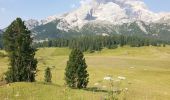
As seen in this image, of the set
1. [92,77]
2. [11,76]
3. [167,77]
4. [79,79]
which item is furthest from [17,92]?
[167,77]

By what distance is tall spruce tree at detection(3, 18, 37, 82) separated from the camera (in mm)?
51500

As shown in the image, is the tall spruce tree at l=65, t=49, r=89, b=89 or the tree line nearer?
the tree line

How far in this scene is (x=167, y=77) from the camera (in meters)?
102

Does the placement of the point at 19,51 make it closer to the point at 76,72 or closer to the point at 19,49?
the point at 19,49

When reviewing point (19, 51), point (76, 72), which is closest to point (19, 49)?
point (19, 51)

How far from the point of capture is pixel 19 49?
51.7m

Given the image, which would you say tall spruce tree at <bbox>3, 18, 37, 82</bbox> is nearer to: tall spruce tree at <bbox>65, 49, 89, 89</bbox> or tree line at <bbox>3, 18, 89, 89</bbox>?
tree line at <bbox>3, 18, 89, 89</bbox>

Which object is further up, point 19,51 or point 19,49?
point 19,49

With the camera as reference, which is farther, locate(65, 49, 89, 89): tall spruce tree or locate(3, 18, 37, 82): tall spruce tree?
locate(65, 49, 89, 89): tall spruce tree

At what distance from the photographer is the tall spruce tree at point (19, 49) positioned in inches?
2028

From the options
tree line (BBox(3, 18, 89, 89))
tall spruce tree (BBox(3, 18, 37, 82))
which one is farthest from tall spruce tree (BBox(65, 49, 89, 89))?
tall spruce tree (BBox(3, 18, 37, 82))

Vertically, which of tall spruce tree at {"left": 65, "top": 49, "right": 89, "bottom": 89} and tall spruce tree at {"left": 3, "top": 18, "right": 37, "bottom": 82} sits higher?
tall spruce tree at {"left": 3, "top": 18, "right": 37, "bottom": 82}

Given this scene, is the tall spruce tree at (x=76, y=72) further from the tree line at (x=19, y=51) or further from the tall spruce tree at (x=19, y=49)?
the tall spruce tree at (x=19, y=49)

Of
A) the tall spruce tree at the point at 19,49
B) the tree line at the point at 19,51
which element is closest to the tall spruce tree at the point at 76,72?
the tree line at the point at 19,51
